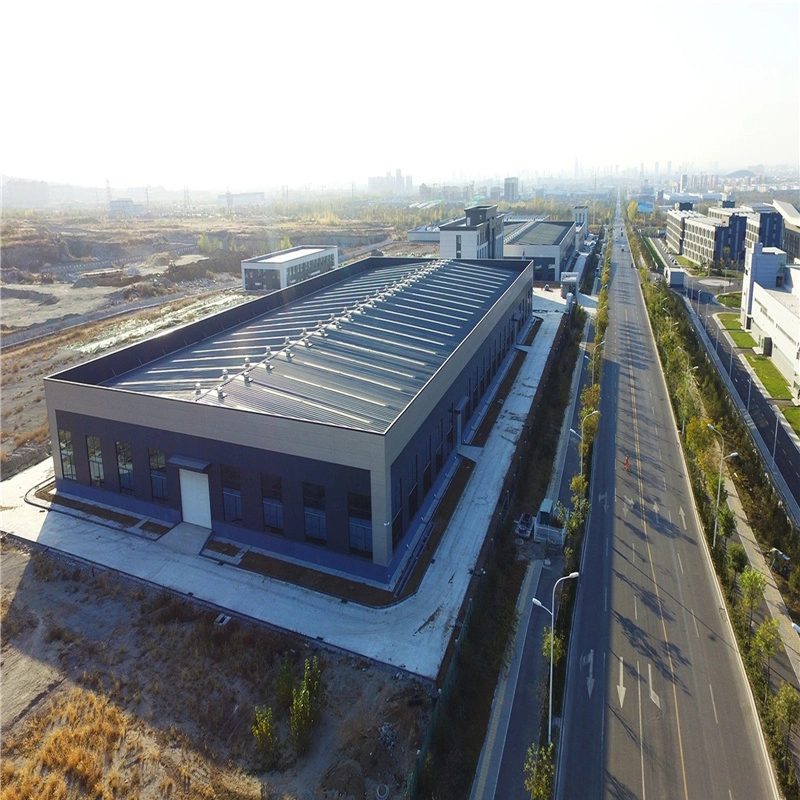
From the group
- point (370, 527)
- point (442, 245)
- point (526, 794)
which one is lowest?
point (526, 794)

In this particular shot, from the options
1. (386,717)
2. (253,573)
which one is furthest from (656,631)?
(253,573)

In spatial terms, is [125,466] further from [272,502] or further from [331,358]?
[331,358]

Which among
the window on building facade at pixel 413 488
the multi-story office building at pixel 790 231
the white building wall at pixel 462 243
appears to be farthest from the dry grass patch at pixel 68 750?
the multi-story office building at pixel 790 231

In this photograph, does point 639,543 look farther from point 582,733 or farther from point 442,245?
point 442,245

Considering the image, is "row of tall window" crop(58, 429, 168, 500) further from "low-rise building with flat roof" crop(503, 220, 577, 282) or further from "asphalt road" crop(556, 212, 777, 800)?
"low-rise building with flat roof" crop(503, 220, 577, 282)

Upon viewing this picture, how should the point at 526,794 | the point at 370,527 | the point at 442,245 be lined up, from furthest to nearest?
the point at 442,245
the point at 370,527
the point at 526,794

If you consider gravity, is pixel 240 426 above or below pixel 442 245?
below
